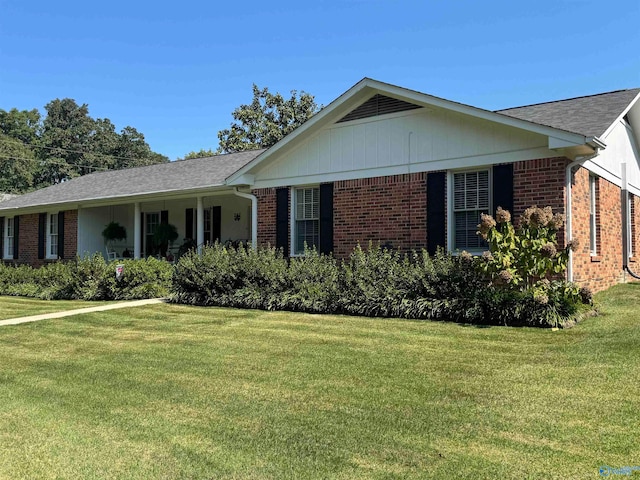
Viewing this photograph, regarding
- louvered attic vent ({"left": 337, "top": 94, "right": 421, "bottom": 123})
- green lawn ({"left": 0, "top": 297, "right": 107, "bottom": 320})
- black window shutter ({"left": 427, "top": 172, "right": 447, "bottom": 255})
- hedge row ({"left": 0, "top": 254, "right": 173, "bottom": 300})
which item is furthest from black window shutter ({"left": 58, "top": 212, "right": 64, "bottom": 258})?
black window shutter ({"left": 427, "top": 172, "right": 447, "bottom": 255})

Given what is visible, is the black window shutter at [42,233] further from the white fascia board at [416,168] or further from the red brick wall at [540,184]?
the red brick wall at [540,184]

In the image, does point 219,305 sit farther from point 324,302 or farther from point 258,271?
point 324,302

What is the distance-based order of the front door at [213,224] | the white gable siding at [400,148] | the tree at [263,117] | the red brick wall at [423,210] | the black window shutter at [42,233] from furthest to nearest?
1. the tree at [263,117]
2. the black window shutter at [42,233]
3. the front door at [213,224]
4. the white gable siding at [400,148]
5. the red brick wall at [423,210]

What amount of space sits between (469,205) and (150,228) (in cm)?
1410

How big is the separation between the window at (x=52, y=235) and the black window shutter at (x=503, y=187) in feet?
58.0

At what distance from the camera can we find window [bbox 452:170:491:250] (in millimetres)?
11055

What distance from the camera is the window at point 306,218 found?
13.6 m

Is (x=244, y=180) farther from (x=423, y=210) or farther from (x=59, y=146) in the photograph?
(x=59, y=146)

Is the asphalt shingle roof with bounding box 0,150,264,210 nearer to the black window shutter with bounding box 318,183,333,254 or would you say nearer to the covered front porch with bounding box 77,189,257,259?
the covered front porch with bounding box 77,189,257,259

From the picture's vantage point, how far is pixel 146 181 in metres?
20.3

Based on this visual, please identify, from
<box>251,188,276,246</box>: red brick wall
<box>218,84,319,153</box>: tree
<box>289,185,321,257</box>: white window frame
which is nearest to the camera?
<box>289,185,321,257</box>: white window frame

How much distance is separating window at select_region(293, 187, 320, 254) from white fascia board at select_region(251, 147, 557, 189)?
1.13ft

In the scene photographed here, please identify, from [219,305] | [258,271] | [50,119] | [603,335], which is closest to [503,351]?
[603,335]

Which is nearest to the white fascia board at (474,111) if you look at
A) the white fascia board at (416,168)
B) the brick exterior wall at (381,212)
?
the white fascia board at (416,168)
